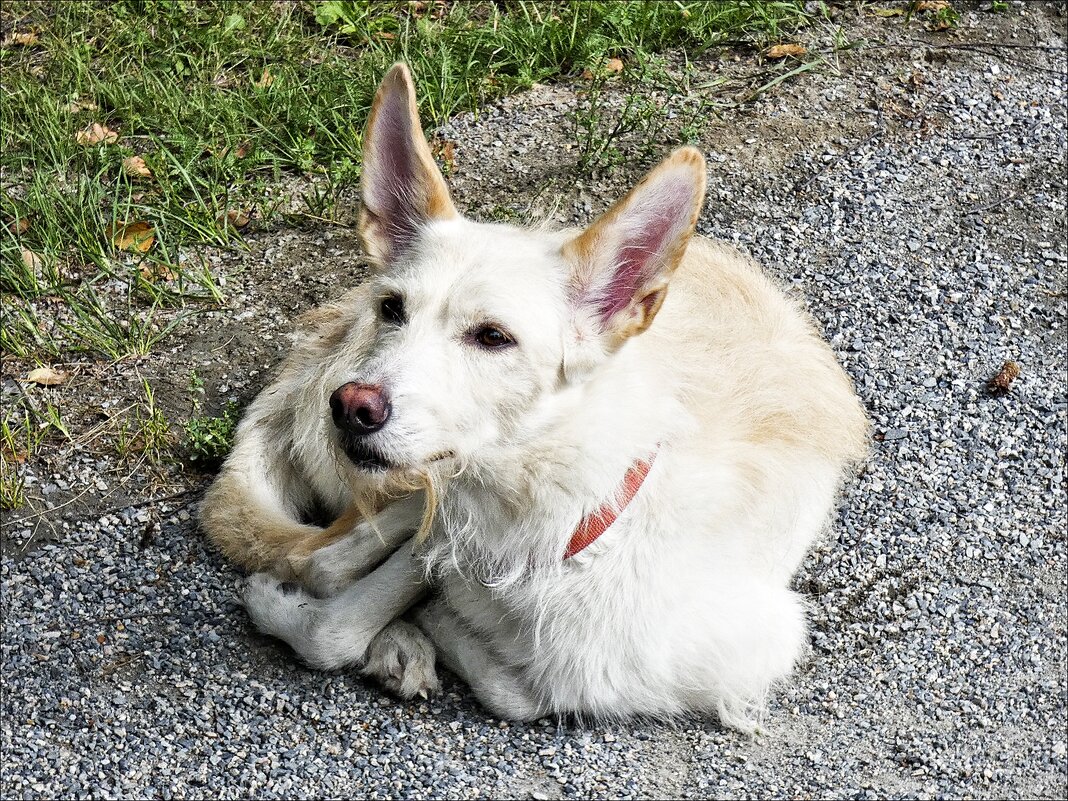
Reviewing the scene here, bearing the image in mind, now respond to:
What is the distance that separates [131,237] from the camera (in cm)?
559

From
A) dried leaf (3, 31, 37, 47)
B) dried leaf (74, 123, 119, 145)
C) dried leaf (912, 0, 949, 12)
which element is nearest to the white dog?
dried leaf (74, 123, 119, 145)

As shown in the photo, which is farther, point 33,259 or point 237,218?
point 237,218

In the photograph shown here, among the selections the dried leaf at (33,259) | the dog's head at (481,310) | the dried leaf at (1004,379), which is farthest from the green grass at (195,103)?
the dog's head at (481,310)

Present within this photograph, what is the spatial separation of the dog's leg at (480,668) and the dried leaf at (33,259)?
2631 millimetres

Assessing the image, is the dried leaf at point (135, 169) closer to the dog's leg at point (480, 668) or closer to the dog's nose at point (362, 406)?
the dog's leg at point (480, 668)

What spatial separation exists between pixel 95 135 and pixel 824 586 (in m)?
4.17

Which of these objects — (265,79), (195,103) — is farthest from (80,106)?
(265,79)

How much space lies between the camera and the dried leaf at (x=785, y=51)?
6.38 m

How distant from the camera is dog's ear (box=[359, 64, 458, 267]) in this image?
327cm

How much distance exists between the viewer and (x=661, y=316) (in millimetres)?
3791

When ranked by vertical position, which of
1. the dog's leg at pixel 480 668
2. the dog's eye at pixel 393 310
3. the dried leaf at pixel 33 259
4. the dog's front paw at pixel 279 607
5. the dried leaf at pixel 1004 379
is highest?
the dog's eye at pixel 393 310

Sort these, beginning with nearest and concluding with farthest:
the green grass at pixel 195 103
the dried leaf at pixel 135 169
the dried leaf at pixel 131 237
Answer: the green grass at pixel 195 103 < the dried leaf at pixel 131 237 < the dried leaf at pixel 135 169

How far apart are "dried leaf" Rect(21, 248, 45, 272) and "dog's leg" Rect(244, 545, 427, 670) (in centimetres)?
228

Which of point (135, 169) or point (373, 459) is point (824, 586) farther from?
point (135, 169)
